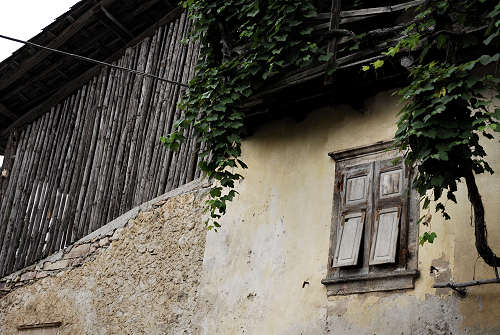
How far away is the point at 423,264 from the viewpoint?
6305mm

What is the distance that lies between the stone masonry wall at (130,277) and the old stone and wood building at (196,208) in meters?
0.02

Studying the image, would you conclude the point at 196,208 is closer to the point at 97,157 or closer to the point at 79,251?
the point at 79,251

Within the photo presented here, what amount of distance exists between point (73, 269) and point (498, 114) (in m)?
6.37

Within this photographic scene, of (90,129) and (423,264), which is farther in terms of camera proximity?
(90,129)

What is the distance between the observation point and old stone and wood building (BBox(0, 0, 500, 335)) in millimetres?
6496

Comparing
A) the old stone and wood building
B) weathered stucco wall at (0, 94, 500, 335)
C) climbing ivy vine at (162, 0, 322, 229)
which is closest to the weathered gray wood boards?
the old stone and wood building

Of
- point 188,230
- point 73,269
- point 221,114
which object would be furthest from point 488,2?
point 73,269

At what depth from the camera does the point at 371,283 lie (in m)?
6.58

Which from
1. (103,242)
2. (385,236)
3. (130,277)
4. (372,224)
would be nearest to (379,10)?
(372,224)

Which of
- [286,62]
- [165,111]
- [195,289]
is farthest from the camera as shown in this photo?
[165,111]

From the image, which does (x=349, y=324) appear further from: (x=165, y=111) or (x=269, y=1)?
(x=165, y=111)

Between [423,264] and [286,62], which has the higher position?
[286,62]

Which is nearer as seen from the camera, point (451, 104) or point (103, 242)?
point (451, 104)

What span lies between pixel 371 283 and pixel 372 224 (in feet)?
1.87
